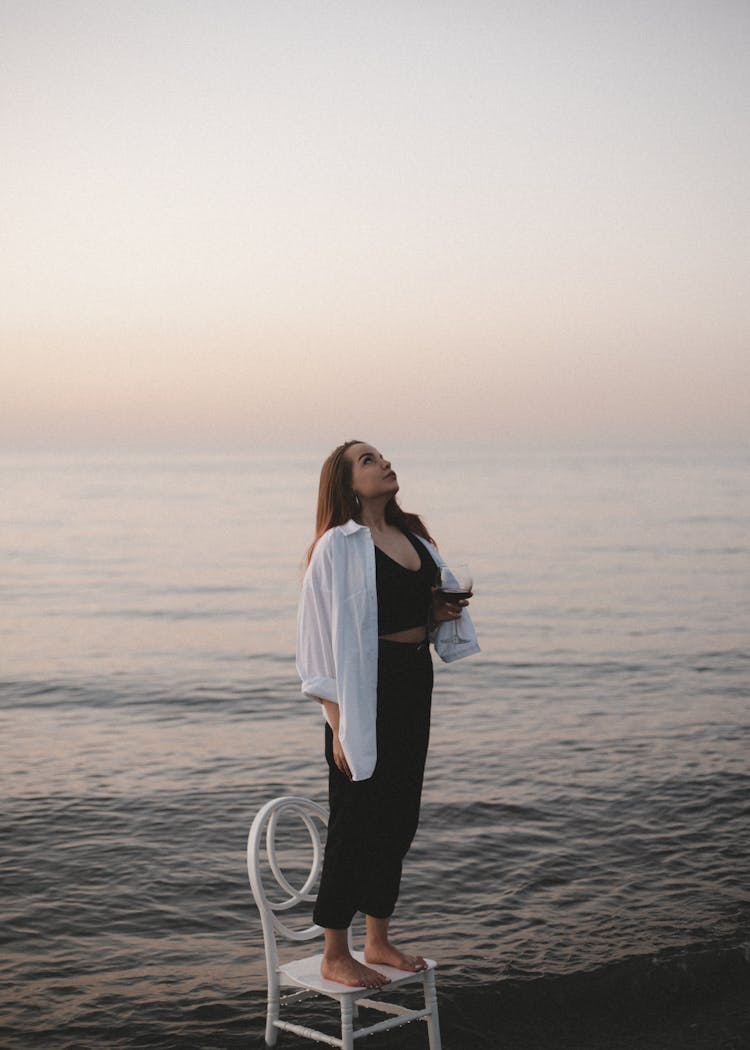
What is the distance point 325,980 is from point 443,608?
4.76ft

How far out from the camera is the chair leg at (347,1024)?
400cm

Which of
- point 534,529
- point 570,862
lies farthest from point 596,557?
point 570,862

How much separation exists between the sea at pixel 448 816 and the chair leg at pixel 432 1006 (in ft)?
2.35

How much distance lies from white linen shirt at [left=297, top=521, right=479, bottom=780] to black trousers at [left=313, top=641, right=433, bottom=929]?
0.40 ft

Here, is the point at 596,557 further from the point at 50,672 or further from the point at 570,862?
the point at 570,862

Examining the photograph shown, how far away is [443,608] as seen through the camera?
4.35 m

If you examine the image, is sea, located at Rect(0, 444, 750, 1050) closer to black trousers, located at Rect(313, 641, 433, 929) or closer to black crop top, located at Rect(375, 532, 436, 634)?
black crop top, located at Rect(375, 532, 436, 634)

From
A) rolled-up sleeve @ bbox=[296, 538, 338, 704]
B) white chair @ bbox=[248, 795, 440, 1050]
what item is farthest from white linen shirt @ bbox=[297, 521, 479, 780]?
white chair @ bbox=[248, 795, 440, 1050]

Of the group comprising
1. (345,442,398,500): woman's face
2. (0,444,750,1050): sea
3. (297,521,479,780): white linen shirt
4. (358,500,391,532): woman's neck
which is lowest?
(0,444,750,1050): sea

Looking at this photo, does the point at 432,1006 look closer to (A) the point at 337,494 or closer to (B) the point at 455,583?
(B) the point at 455,583

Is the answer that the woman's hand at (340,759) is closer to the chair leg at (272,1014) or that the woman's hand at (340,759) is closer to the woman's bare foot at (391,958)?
the woman's bare foot at (391,958)

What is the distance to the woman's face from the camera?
167 inches

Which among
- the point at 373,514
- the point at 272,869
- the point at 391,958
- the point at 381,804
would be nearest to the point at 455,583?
the point at 373,514

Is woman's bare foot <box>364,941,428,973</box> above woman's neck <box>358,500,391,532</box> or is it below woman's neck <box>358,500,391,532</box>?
below
